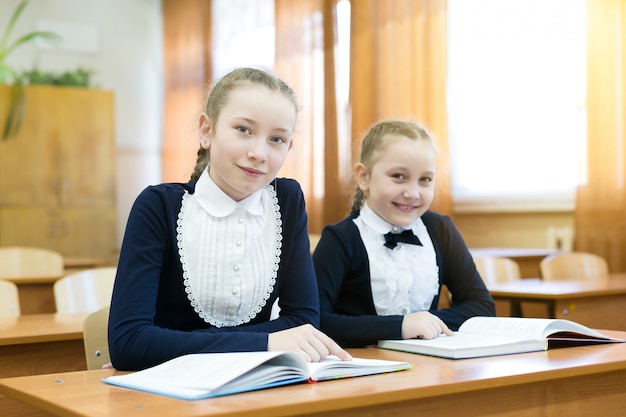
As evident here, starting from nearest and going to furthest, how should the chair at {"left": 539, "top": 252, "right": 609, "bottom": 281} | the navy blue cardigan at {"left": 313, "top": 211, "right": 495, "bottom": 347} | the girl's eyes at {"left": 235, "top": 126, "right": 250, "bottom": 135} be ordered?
the girl's eyes at {"left": 235, "top": 126, "right": 250, "bottom": 135}, the navy blue cardigan at {"left": 313, "top": 211, "right": 495, "bottom": 347}, the chair at {"left": 539, "top": 252, "right": 609, "bottom": 281}

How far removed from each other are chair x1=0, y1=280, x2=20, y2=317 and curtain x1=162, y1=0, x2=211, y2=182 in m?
4.57

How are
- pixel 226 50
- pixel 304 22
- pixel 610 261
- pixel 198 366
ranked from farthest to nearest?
pixel 226 50 → pixel 304 22 → pixel 610 261 → pixel 198 366

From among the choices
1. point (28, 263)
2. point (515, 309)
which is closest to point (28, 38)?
point (28, 263)

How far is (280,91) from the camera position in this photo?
5.09 ft

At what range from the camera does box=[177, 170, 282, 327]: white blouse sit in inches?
60.7

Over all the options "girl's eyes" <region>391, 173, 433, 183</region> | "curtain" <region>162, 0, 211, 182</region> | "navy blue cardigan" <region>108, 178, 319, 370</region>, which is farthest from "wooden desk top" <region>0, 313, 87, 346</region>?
"curtain" <region>162, 0, 211, 182</region>

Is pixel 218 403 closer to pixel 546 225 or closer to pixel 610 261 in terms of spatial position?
pixel 610 261

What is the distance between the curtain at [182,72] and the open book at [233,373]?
5952mm

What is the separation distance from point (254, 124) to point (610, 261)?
116 inches

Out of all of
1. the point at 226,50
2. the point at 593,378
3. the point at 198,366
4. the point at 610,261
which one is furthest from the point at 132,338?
the point at 226,50

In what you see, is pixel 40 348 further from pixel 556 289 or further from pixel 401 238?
pixel 556 289

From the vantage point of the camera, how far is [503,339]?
148cm

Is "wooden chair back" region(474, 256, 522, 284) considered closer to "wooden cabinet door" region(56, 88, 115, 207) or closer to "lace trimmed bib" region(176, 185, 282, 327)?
"lace trimmed bib" region(176, 185, 282, 327)

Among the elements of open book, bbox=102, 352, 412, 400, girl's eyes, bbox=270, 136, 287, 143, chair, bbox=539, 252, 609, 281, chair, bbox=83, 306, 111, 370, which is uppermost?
girl's eyes, bbox=270, 136, 287, 143
